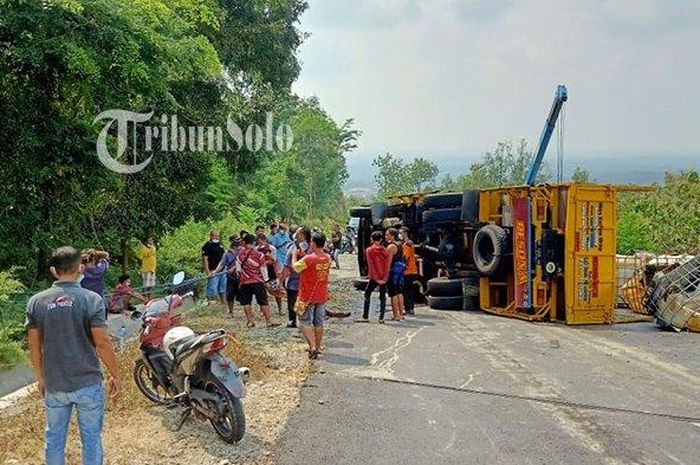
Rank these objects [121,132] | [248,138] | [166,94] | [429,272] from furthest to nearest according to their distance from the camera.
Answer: [248,138]
[429,272]
[121,132]
[166,94]

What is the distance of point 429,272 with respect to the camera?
50.9 feet

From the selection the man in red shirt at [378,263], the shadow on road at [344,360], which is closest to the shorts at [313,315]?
the shadow on road at [344,360]

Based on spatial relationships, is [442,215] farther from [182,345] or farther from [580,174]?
[580,174]

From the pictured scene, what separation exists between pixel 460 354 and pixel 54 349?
579cm

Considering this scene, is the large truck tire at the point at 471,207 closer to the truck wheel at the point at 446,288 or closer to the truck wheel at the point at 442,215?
the truck wheel at the point at 442,215

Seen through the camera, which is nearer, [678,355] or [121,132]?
[678,355]

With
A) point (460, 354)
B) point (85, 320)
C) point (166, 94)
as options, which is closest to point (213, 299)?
point (166, 94)

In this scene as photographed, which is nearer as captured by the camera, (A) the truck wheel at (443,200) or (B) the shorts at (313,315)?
(B) the shorts at (313,315)

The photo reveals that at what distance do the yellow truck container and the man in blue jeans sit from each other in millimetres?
9116

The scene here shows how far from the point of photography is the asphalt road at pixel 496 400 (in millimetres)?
5371

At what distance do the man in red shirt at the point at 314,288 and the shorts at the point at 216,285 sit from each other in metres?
4.79

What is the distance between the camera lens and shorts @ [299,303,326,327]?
851cm

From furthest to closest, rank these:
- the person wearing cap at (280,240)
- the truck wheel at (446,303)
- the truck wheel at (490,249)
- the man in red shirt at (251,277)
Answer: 1. the person wearing cap at (280,240)
2. the truck wheel at (446,303)
3. the truck wheel at (490,249)
4. the man in red shirt at (251,277)

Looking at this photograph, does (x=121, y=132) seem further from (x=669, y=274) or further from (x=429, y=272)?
(x=669, y=274)
